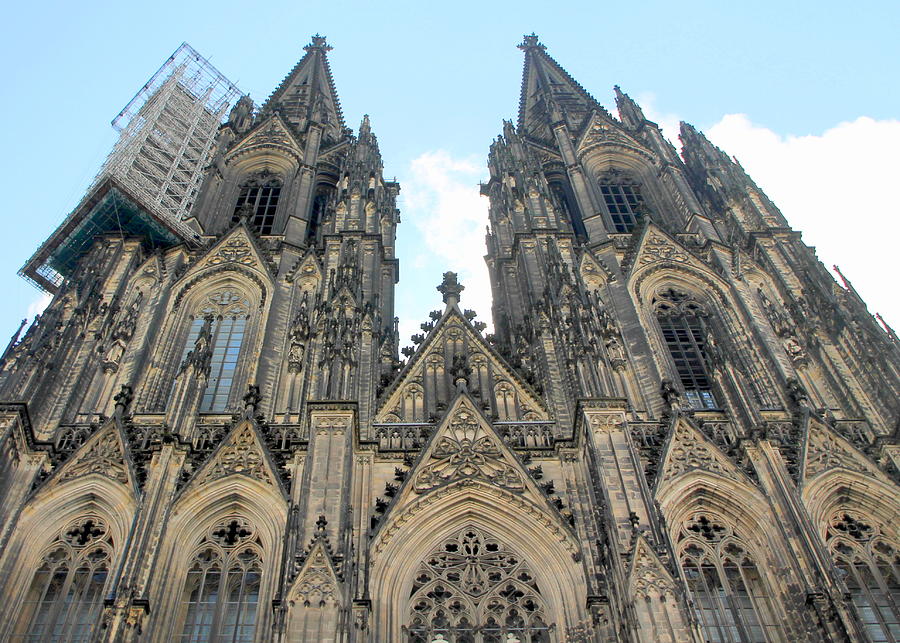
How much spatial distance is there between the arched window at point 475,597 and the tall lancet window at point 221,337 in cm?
674

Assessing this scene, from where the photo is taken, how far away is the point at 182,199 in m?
33.3

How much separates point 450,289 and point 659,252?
5.84 metres

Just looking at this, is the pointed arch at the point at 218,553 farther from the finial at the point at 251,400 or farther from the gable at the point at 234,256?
the gable at the point at 234,256

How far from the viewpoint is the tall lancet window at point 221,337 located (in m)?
22.4

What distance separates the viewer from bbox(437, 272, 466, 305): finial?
25.7 m

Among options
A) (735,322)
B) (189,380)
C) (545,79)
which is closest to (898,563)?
(735,322)

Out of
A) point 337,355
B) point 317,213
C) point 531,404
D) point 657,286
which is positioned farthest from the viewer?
point 317,213

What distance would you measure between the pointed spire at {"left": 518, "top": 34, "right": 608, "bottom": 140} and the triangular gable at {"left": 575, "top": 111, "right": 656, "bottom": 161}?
4.39ft

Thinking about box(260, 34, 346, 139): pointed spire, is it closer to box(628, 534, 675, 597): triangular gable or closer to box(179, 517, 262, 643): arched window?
box(179, 517, 262, 643): arched window

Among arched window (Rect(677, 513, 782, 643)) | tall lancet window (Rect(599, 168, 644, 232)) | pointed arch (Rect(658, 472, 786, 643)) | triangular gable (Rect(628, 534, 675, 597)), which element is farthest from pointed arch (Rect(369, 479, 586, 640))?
tall lancet window (Rect(599, 168, 644, 232))

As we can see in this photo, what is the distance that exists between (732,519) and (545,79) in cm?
2842

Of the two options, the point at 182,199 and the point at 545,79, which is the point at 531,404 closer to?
the point at 182,199

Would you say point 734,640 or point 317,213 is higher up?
point 317,213

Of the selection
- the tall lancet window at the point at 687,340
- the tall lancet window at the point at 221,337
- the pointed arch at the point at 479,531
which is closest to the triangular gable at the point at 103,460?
the tall lancet window at the point at 221,337
